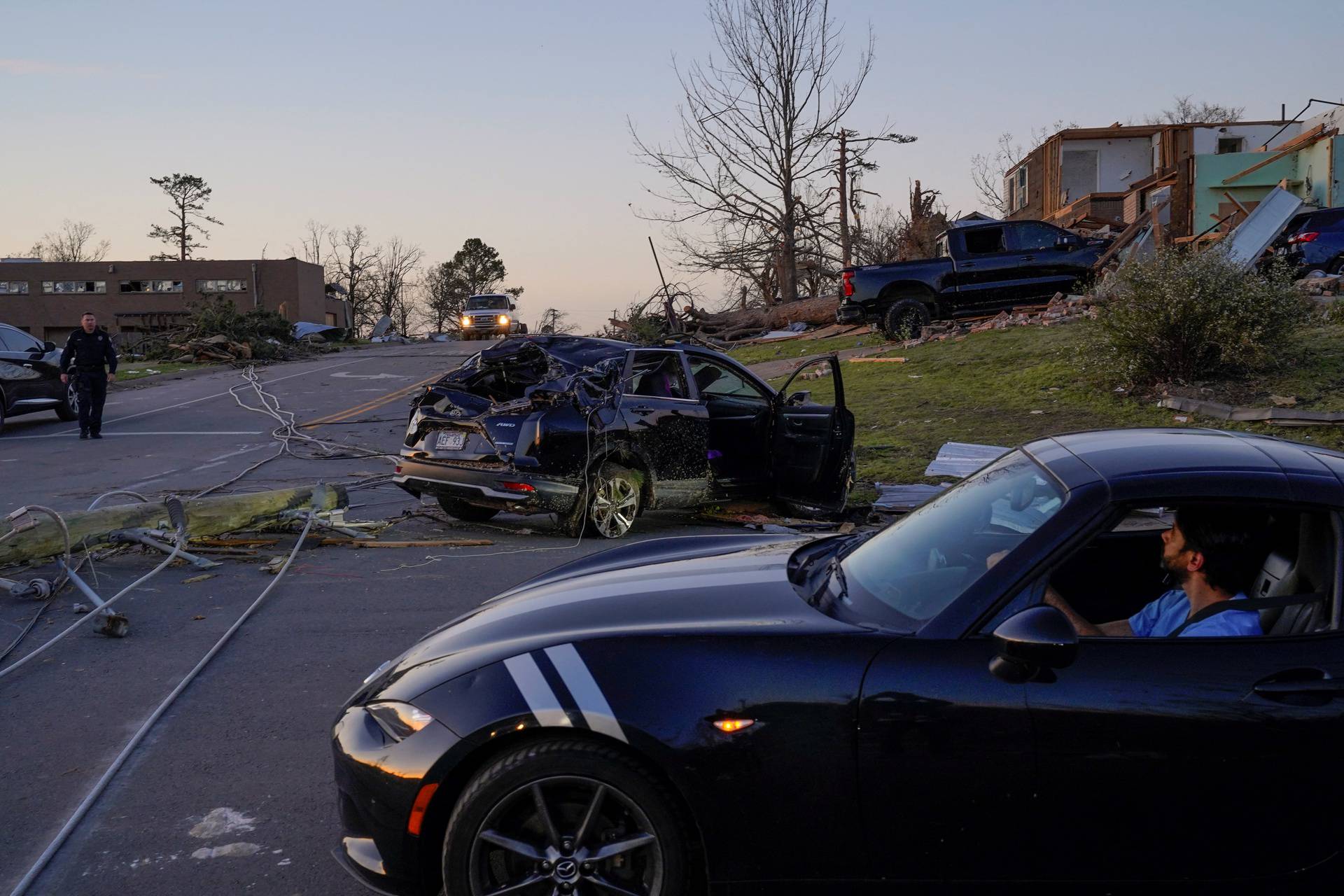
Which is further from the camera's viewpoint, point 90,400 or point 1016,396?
point 90,400

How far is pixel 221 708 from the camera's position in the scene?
5109 millimetres

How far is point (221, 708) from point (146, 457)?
10.4 m

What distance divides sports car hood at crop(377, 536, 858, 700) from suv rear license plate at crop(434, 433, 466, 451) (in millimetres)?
5116

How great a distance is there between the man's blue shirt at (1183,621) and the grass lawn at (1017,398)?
7.20 metres

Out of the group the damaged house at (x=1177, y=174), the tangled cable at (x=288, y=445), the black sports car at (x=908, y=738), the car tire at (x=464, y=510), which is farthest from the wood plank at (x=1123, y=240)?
the black sports car at (x=908, y=738)

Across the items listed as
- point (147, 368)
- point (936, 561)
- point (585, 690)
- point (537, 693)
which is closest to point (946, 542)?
point (936, 561)

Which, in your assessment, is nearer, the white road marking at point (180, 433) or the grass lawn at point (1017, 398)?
the grass lawn at point (1017, 398)

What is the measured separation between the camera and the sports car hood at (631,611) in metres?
3.07

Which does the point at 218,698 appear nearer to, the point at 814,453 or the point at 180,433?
the point at 814,453

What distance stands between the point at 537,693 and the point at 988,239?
19842 millimetres

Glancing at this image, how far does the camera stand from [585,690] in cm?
289

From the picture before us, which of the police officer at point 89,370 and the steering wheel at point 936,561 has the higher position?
the police officer at point 89,370

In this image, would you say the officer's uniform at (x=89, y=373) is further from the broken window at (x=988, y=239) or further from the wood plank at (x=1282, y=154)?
the wood plank at (x=1282, y=154)

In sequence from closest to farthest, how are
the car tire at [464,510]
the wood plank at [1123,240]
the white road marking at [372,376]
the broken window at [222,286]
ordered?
the car tire at [464,510] < the wood plank at [1123,240] < the white road marking at [372,376] < the broken window at [222,286]
